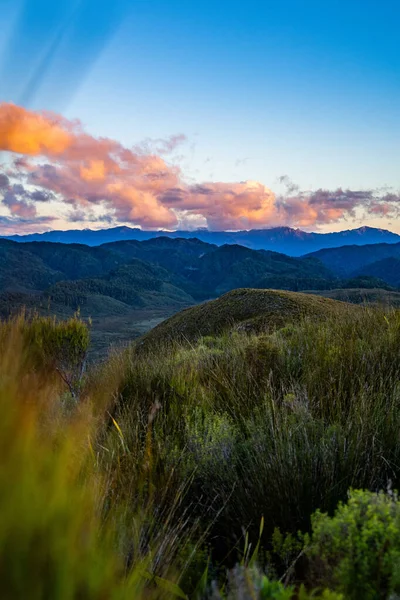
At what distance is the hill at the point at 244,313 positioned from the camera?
1256cm

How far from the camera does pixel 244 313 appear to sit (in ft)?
47.2

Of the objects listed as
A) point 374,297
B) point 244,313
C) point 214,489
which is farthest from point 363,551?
point 374,297

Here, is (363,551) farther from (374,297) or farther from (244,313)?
(374,297)

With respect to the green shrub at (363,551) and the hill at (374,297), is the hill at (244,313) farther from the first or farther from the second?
the green shrub at (363,551)

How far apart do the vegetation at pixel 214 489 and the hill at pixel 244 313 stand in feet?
24.0

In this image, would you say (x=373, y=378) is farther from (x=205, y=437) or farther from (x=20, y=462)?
(x=20, y=462)

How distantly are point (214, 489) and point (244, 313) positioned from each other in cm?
1216

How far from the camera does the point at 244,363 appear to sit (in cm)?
504

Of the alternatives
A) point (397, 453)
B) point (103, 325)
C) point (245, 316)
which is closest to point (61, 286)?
point (103, 325)

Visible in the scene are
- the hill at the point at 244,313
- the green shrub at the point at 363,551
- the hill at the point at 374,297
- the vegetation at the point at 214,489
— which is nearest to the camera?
the vegetation at the point at 214,489

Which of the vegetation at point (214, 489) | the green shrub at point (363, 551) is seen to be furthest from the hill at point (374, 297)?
the green shrub at point (363, 551)

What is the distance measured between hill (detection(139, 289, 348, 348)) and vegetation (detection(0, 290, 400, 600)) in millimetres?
7313

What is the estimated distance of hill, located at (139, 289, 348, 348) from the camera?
41.2 ft

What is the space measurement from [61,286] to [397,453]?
618 ft
